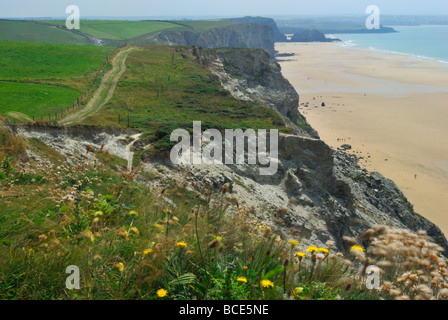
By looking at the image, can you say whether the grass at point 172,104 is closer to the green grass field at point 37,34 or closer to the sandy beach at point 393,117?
the sandy beach at point 393,117

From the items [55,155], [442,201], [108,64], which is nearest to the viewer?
[55,155]

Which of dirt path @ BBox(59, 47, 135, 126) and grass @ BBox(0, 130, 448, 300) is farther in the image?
dirt path @ BBox(59, 47, 135, 126)

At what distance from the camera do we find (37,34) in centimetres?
12050

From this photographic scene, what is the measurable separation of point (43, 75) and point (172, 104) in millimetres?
21260

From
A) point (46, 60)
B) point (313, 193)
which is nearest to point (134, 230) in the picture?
point (313, 193)

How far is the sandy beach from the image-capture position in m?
41.5

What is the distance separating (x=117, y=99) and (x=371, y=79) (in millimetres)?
84304

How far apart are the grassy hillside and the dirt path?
171 centimetres

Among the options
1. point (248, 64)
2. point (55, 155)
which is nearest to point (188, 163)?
point (55, 155)

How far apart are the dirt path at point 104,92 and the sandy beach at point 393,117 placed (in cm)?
3184

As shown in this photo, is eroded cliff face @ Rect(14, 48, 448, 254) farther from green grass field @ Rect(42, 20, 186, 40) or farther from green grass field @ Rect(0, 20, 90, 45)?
green grass field @ Rect(42, 20, 186, 40)

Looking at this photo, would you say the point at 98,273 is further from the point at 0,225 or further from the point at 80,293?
the point at 0,225

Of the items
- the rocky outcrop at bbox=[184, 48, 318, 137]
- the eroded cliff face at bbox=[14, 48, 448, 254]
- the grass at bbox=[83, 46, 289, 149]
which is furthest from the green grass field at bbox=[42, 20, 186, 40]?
the eroded cliff face at bbox=[14, 48, 448, 254]

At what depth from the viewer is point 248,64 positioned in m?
68.9
